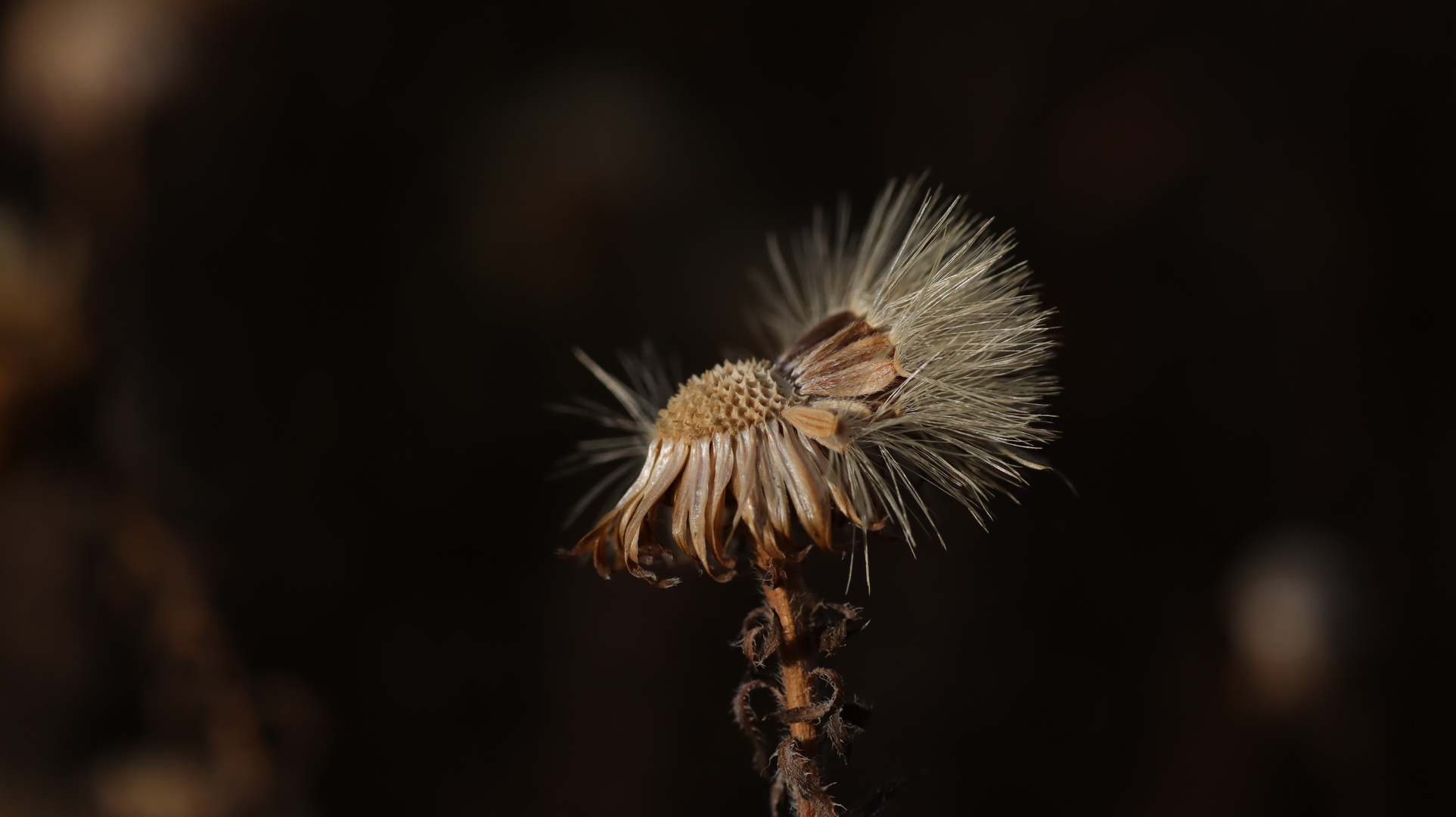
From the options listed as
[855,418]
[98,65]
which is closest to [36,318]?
[98,65]

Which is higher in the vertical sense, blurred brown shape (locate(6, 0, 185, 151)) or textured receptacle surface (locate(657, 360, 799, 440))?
blurred brown shape (locate(6, 0, 185, 151))

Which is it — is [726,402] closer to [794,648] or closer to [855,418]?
[855,418]

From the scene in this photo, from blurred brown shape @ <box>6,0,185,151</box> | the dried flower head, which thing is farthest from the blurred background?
the dried flower head

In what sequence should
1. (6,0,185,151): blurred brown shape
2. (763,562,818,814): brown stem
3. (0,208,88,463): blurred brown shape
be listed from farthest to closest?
(6,0,185,151): blurred brown shape, (0,208,88,463): blurred brown shape, (763,562,818,814): brown stem

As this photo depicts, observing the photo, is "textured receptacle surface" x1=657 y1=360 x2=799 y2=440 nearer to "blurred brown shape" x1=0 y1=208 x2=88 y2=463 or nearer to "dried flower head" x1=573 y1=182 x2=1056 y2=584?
"dried flower head" x1=573 y1=182 x2=1056 y2=584

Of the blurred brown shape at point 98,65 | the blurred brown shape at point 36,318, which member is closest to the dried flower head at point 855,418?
the blurred brown shape at point 36,318

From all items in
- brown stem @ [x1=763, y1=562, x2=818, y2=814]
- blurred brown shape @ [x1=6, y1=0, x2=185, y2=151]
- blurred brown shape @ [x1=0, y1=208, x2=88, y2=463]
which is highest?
blurred brown shape @ [x1=6, y1=0, x2=185, y2=151]

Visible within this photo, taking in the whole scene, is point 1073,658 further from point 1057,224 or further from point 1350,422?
point 1057,224
